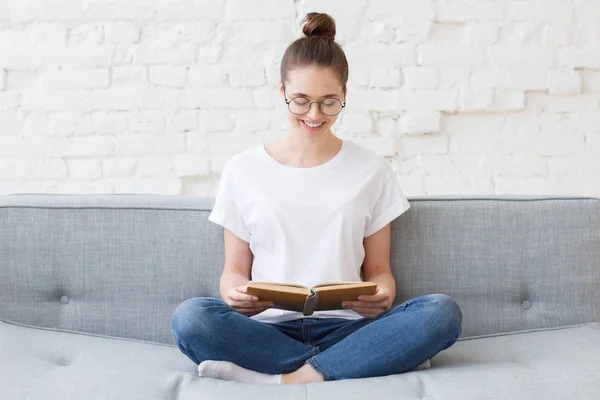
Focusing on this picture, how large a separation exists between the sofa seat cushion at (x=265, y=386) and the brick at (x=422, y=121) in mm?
1043

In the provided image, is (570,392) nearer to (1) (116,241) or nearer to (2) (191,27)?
(1) (116,241)

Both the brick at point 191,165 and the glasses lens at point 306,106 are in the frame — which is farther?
the brick at point 191,165

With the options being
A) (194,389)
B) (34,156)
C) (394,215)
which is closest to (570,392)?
(394,215)

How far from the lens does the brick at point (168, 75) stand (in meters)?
2.95

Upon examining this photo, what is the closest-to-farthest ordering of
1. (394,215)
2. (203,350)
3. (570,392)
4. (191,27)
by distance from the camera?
(570,392), (203,350), (394,215), (191,27)

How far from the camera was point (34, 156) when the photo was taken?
298 cm

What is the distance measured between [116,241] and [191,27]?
1.03m

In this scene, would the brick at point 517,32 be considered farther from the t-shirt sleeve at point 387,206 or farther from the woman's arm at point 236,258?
the woman's arm at point 236,258

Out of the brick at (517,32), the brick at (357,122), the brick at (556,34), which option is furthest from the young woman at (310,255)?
the brick at (556,34)

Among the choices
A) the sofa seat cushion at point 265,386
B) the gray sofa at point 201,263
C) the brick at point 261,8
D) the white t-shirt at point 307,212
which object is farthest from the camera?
the brick at point 261,8

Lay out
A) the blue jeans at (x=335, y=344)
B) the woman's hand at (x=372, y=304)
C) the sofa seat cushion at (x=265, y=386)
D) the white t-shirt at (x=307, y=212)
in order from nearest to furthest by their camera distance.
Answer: the sofa seat cushion at (x=265, y=386), the blue jeans at (x=335, y=344), the woman's hand at (x=372, y=304), the white t-shirt at (x=307, y=212)

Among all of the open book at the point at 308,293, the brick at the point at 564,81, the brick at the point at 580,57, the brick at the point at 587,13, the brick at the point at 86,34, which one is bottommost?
the open book at the point at 308,293

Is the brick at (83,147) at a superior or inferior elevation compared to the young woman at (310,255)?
superior

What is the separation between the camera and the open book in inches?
69.1
